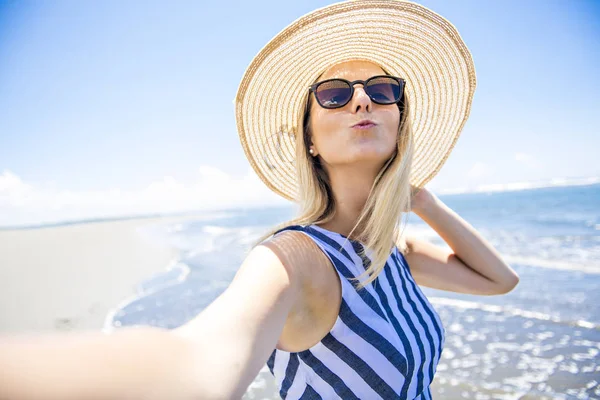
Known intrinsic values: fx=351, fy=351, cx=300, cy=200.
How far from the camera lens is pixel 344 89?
172 centimetres

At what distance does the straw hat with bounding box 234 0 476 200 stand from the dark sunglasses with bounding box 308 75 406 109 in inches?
9.4

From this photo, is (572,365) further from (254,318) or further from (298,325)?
(254,318)

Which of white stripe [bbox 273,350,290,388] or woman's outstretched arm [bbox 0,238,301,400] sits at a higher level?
woman's outstretched arm [bbox 0,238,301,400]

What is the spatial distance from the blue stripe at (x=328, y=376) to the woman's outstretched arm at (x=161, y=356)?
1.23 ft

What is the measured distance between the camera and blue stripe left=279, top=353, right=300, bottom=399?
1.24 metres

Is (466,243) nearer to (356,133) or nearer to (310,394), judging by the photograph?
(356,133)

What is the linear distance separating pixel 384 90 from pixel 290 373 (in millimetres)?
1353

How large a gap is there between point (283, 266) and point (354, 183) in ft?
2.78

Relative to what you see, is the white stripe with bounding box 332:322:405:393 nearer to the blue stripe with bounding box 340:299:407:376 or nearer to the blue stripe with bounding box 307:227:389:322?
the blue stripe with bounding box 340:299:407:376

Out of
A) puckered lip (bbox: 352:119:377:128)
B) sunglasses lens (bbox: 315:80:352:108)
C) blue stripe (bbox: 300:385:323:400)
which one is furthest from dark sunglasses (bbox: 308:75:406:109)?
blue stripe (bbox: 300:385:323:400)

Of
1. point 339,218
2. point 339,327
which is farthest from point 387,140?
point 339,327

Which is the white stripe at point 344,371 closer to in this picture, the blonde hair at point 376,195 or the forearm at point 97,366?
the blonde hair at point 376,195

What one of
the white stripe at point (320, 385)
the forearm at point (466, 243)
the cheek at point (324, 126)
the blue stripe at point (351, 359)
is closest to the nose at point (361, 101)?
the cheek at point (324, 126)

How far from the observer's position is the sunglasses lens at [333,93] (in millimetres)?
1688
